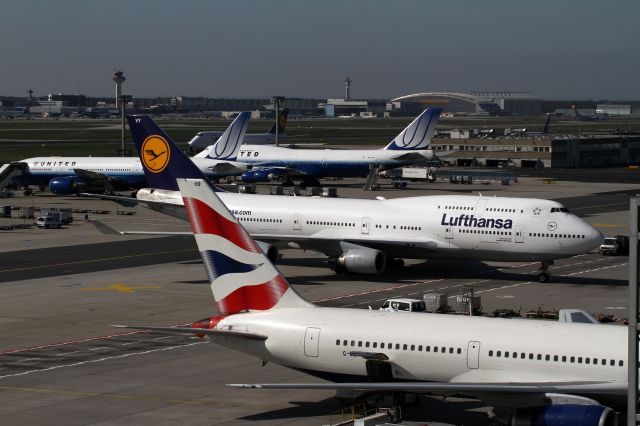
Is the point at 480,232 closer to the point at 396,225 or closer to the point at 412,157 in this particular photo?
the point at 396,225

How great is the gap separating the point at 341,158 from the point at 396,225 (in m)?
73.7

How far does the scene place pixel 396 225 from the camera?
2692 inches

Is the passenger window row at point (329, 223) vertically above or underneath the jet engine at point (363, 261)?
above

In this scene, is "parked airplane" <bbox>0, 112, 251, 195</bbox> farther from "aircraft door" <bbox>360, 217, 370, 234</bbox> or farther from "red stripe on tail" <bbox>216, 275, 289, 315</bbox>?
"red stripe on tail" <bbox>216, 275, 289, 315</bbox>

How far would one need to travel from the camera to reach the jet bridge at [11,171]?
126 metres

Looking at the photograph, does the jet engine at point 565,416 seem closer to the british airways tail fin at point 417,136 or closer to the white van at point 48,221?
the white van at point 48,221

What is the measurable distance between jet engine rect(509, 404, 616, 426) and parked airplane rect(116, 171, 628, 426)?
0.09 feet

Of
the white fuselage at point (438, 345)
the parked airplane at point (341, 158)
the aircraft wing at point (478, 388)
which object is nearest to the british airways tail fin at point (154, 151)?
the white fuselage at point (438, 345)

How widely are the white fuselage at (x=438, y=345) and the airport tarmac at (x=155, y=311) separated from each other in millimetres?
1966

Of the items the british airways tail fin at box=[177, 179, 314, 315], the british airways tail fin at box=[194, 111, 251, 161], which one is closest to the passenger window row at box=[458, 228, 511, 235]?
the british airways tail fin at box=[177, 179, 314, 315]

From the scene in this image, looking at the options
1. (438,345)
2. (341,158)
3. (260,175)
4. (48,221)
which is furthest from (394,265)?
(260,175)

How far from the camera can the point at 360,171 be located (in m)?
142

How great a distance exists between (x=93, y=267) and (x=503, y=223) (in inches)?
1026

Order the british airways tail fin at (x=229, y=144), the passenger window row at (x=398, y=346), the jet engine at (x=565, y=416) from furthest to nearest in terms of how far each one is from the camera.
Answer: the british airways tail fin at (x=229, y=144)
the passenger window row at (x=398, y=346)
the jet engine at (x=565, y=416)
